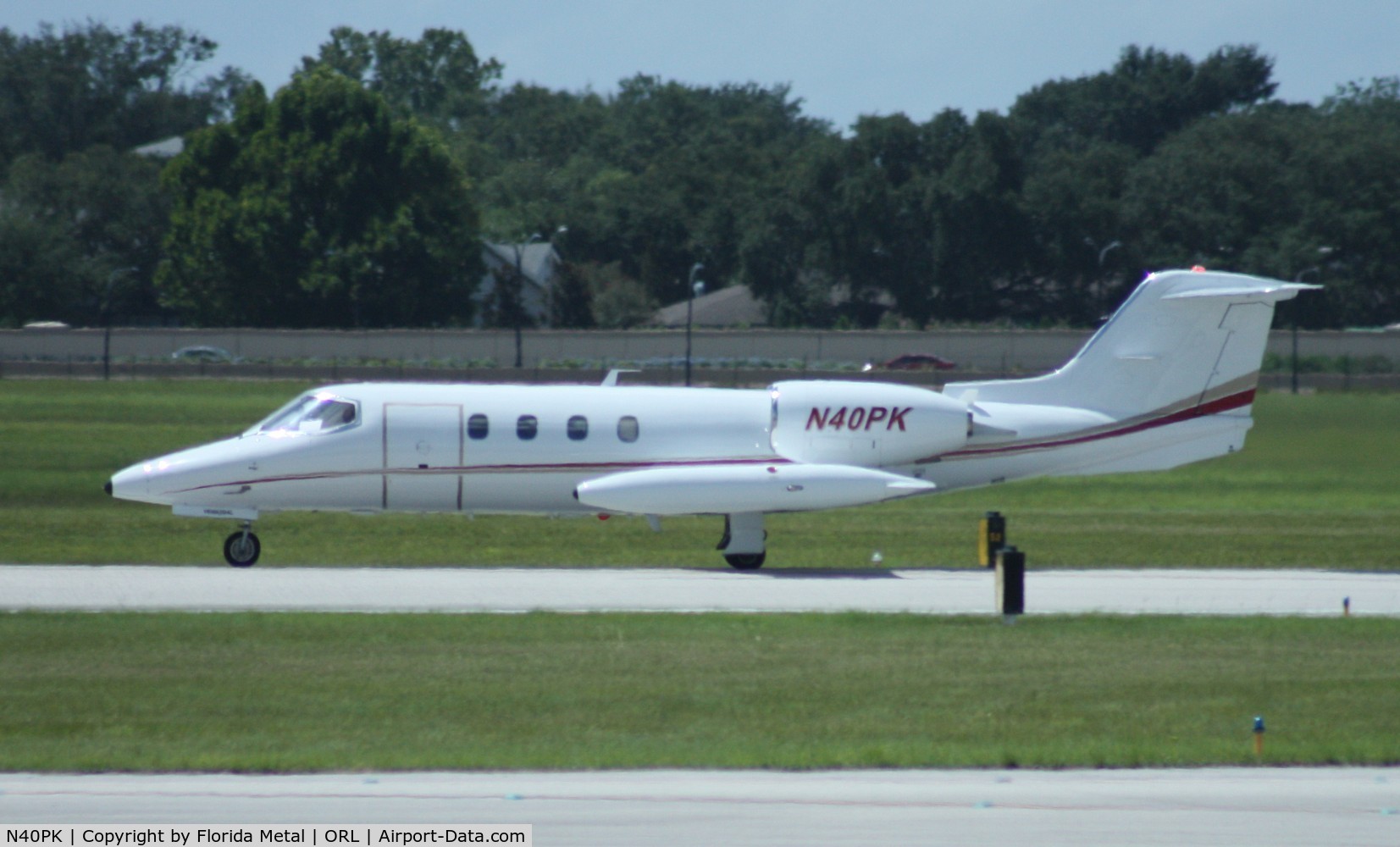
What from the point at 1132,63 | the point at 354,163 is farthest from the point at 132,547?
the point at 1132,63

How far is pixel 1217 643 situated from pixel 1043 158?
96712 mm

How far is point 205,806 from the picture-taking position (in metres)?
10.3

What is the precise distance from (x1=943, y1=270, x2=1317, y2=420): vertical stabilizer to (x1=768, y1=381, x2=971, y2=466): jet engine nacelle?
2.86 feet

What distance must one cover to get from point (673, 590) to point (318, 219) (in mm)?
78563

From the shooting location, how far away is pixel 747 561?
23828 mm

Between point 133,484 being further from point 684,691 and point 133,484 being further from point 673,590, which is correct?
point 684,691

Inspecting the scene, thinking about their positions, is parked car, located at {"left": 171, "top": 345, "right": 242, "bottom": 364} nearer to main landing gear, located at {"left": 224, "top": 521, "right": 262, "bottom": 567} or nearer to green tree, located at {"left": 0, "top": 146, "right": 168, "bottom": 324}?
green tree, located at {"left": 0, "top": 146, "right": 168, "bottom": 324}

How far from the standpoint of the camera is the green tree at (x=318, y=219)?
93625 mm

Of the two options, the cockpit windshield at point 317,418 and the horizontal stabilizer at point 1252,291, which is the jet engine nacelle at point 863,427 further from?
the cockpit windshield at point 317,418

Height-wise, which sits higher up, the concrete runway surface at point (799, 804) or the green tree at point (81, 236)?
the green tree at point (81, 236)

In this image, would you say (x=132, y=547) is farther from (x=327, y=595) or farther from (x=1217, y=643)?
(x=1217, y=643)

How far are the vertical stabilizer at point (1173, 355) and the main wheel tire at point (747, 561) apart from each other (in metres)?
3.90

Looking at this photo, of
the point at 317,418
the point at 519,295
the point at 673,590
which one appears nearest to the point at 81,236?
the point at 519,295

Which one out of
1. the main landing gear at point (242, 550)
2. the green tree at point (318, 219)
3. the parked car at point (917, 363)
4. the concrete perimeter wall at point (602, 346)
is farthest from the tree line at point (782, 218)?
the main landing gear at point (242, 550)
